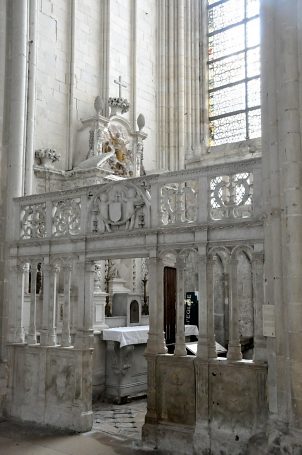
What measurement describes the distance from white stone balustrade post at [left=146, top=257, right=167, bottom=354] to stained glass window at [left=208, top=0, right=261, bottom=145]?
666 cm

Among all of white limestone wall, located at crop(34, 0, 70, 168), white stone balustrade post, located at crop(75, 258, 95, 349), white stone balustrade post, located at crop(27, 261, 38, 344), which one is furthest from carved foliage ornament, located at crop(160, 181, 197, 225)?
white limestone wall, located at crop(34, 0, 70, 168)

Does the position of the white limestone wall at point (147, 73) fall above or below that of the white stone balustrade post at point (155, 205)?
above

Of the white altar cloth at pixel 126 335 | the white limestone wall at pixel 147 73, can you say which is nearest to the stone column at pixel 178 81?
the white limestone wall at pixel 147 73

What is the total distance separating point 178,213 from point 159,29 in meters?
8.52

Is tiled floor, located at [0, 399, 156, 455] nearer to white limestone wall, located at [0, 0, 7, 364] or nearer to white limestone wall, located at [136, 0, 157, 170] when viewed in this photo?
white limestone wall, located at [0, 0, 7, 364]

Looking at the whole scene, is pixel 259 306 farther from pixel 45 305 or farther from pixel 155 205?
pixel 45 305

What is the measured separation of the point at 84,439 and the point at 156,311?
1871 millimetres

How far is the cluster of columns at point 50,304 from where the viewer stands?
7.32 metres

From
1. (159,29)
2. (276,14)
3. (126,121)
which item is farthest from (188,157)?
(276,14)

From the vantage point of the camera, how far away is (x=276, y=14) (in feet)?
18.6

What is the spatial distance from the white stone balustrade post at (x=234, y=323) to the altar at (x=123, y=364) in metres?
3.03

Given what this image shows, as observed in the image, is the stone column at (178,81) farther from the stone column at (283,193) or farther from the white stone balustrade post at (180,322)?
the stone column at (283,193)

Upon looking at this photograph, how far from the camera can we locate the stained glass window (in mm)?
12719

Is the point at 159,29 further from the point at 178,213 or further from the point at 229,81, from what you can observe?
the point at 178,213
